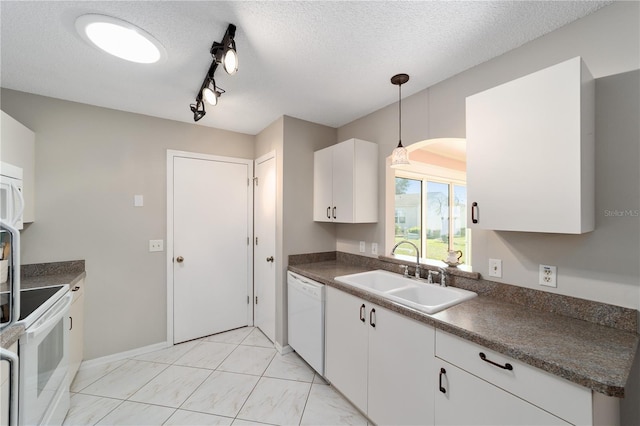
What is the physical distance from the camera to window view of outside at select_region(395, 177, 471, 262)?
3709 millimetres

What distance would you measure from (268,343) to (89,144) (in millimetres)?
2691

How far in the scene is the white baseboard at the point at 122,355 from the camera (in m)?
2.35

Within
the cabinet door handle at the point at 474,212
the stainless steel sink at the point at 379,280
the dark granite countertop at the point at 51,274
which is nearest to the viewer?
the cabinet door handle at the point at 474,212

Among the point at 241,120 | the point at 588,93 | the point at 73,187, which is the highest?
the point at 241,120

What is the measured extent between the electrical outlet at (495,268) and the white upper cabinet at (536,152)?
345 millimetres

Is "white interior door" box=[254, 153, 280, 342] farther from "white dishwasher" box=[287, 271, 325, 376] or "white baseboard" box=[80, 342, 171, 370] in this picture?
"white baseboard" box=[80, 342, 171, 370]

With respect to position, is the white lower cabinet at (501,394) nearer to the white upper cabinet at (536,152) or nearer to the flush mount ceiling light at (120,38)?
the white upper cabinet at (536,152)

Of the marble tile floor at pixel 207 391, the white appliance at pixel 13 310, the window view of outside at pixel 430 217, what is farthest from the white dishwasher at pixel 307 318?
the window view of outside at pixel 430 217

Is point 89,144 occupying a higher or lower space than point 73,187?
higher

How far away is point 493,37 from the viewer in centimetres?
149

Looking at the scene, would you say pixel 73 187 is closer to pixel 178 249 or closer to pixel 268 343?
pixel 178 249

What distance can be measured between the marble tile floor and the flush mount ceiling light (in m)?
2.46

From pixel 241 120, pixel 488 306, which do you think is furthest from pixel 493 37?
pixel 241 120

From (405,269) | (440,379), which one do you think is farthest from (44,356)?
(405,269)
